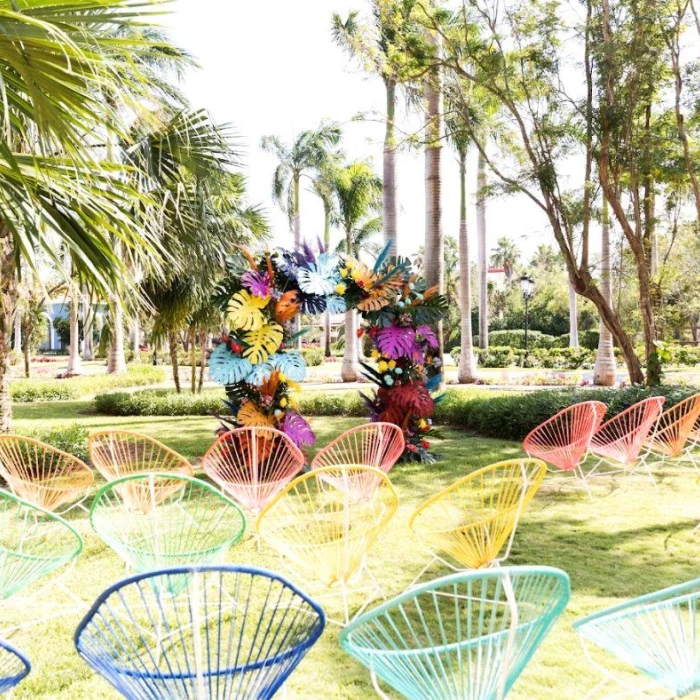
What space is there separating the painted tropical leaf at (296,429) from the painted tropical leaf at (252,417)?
0.16 meters

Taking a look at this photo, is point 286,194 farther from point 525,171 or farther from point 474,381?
point 525,171

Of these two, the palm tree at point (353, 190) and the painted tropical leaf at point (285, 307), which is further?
the palm tree at point (353, 190)

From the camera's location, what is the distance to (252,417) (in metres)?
7.08

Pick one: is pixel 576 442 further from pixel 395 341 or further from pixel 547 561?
pixel 395 341

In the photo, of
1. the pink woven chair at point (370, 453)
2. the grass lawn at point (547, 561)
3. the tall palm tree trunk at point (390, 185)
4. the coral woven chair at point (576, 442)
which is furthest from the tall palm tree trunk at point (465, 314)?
the pink woven chair at point (370, 453)

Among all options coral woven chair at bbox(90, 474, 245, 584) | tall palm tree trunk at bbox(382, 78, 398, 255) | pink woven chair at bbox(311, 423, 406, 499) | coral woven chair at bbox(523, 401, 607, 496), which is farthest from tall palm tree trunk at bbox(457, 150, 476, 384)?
coral woven chair at bbox(90, 474, 245, 584)

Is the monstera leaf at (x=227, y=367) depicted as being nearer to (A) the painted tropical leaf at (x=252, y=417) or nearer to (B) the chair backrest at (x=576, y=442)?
→ (A) the painted tropical leaf at (x=252, y=417)

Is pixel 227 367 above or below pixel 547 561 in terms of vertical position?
above

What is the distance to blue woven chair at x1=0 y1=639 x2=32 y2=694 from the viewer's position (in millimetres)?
1692

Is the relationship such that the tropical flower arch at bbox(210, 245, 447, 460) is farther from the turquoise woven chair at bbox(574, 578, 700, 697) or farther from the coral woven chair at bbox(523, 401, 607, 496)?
the turquoise woven chair at bbox(574, 578, 700, 697)

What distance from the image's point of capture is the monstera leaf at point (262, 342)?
690 cm

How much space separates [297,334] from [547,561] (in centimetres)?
382

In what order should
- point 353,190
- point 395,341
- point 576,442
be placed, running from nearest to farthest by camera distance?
point 576,442 → point 395,341 → point 353,190

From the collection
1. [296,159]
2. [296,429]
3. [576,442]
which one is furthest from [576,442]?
[296,159]
